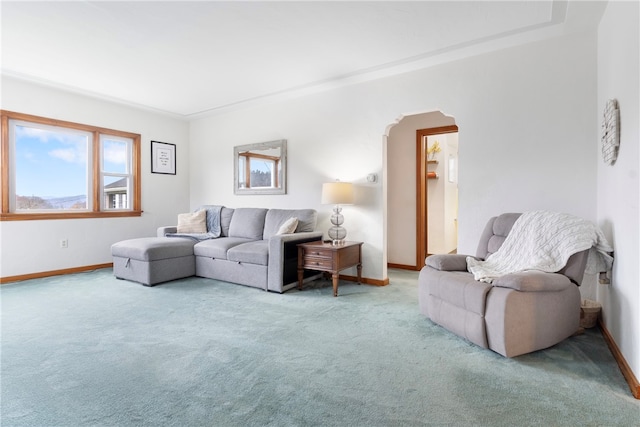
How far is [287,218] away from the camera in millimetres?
4414

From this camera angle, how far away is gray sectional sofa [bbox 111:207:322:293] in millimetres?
3723

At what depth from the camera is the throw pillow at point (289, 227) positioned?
4.02 metres

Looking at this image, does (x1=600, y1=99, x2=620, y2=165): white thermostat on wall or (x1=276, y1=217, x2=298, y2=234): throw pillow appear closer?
(x1=600, y1=99, x2=620, y2=165): white thermostat on wall

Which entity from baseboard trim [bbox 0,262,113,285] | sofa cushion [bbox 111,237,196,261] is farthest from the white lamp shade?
baseboard trim [bbox 0,262,113,285]

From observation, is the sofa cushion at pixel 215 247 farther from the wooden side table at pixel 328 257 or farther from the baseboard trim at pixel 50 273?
the baseboard trim at pixel 50 273

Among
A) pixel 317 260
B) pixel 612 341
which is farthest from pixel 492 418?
pixel 317 260

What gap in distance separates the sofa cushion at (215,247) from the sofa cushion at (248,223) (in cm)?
17

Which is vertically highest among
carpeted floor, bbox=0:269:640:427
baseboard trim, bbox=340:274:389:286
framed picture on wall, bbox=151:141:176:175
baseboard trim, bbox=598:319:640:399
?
framed picture on wall, bbox=151:141:176:175

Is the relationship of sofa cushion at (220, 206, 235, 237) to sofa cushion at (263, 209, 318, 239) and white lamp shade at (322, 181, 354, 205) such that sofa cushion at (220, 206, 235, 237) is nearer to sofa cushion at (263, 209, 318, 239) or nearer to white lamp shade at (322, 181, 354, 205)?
sofa cushion at (263, 209, 318, 239)

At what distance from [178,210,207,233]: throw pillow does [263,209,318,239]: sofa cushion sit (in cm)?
109

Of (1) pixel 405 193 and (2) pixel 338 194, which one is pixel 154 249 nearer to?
(2) pixel 338 194

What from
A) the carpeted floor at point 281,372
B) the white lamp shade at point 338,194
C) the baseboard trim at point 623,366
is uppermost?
the white lamp shade at point 338,194

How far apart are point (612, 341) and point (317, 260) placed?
8.14 ft

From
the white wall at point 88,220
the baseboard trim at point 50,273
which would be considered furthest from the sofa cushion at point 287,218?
the baseboard trim at point 50,273
